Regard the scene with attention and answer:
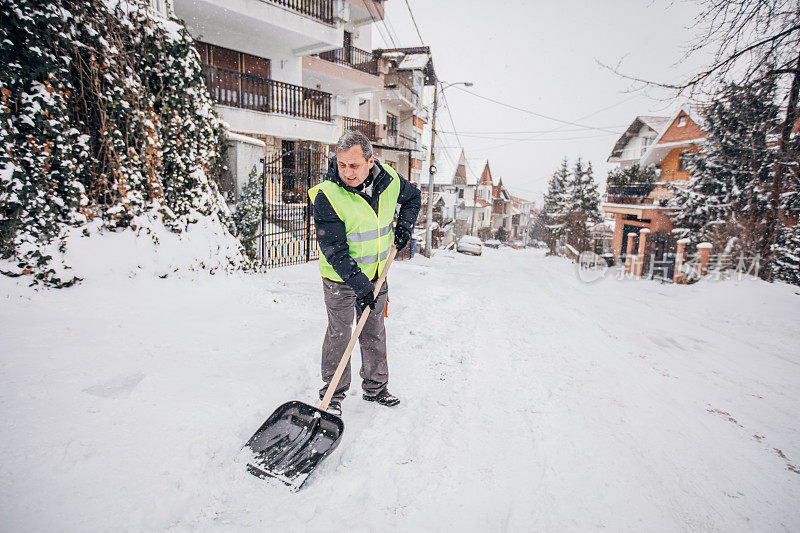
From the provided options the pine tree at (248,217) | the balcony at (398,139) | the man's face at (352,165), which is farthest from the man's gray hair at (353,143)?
the balcony at (398,139)

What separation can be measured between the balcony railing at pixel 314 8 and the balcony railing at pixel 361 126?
14.9 ft

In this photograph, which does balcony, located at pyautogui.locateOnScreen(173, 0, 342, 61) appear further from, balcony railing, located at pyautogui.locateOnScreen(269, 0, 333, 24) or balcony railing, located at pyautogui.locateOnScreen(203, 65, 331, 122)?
balcony railing, located at pyautogui.locateOnScreen(203, 65, 331, 122)

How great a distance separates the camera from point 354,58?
17172mm

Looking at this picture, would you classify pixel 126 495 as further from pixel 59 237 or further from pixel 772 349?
pixel 772 349

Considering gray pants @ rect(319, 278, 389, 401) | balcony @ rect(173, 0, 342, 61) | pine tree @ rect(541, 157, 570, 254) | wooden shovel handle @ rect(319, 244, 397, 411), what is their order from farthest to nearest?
pine tree @ rect(541, 157, 570, 254), balcony @ rect(173, 0, 342, 61), gray pants @ rect(319, 278, 389, 401), wooden shovel handle @ rect(319, 244, 397, 411)

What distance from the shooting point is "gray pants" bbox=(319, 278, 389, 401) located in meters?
2.79

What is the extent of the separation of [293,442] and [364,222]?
Result: 158 cm

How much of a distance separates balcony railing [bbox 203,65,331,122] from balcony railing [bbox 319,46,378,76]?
4505mm

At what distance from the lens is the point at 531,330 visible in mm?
5297

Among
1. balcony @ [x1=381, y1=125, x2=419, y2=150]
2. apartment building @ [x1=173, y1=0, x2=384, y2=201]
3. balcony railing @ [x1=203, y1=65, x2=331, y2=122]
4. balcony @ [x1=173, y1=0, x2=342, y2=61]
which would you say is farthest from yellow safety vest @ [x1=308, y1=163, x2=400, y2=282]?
balcony @ [x1=381, y1=125, x2=419, y2=150]

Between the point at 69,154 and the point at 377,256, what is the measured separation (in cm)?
344

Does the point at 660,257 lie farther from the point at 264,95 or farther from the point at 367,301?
the point at 264,95

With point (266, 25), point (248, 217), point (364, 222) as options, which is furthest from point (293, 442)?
point (266, 25)

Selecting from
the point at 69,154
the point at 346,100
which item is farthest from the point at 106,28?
the point at 346,100
